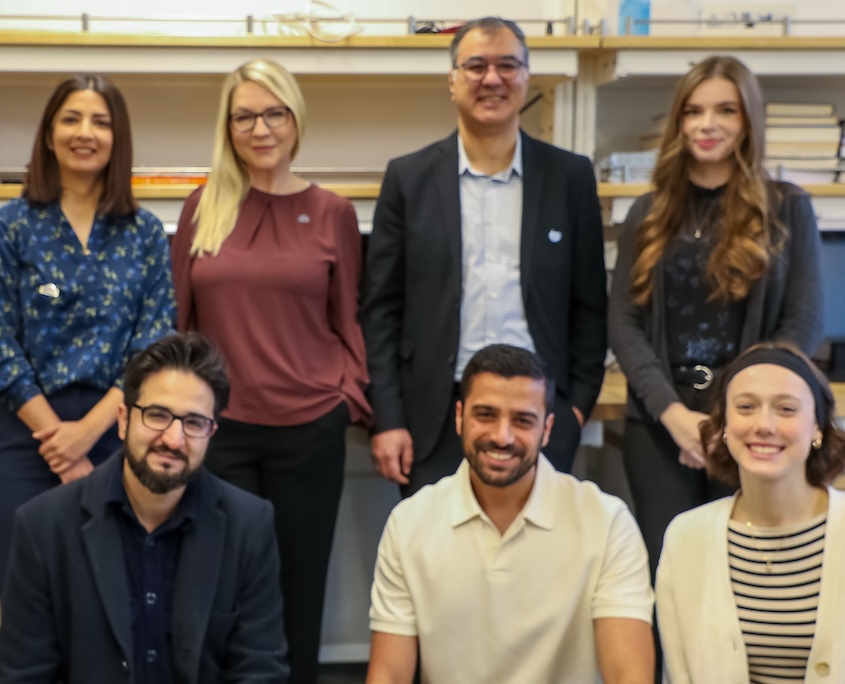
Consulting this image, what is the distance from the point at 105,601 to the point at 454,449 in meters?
0.79

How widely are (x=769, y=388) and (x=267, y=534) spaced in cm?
89

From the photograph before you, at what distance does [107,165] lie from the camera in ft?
7.21

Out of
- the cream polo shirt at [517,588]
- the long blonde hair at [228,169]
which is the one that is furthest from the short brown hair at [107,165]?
the cream polo shirt at [517,588]

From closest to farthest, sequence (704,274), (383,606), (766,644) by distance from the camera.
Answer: (766,644) → (383,606) → (704,274)

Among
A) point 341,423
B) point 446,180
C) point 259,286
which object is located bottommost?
point 341,423

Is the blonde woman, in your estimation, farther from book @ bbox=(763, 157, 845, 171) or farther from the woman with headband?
book @ bbox=(763, 157, 845, 171)

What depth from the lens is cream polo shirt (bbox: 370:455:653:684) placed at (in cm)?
193

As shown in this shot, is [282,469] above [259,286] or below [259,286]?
below

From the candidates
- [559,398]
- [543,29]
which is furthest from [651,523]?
[543,29]

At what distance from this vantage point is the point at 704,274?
2.16 metres

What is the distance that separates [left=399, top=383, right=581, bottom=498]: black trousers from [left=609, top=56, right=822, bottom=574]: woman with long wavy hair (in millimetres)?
145

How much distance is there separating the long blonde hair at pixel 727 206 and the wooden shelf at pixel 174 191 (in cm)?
72

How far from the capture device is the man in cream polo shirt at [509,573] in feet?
6.32

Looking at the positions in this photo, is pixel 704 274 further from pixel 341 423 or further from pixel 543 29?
pixel 543 29
